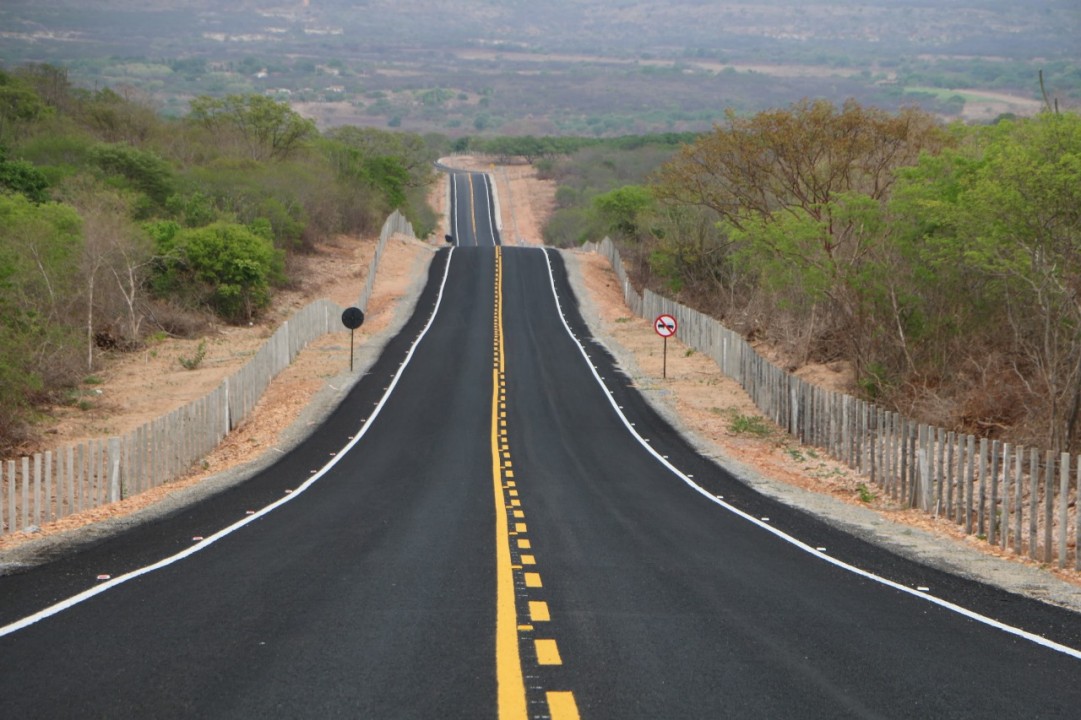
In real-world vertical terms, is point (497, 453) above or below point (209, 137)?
below

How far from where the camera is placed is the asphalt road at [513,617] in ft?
25.6

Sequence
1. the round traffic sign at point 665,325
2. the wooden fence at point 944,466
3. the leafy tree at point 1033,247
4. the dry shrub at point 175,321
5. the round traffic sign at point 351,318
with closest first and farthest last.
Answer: the wooden fence at point 944,466 → the leafy tree at point 1033,247 → the round traffic sign at point 665,325 → the round traffic sign at point 351,318 → the dry shrub at point 175,321

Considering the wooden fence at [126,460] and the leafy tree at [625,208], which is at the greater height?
the leafy tree at [625,208]

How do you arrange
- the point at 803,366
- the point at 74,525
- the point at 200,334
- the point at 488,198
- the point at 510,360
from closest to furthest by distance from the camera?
the point at 74,525
the point at 803,366
the point at 510,360
the point at 200,334
the point at 488,198

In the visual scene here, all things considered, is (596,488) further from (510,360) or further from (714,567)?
(510,360)

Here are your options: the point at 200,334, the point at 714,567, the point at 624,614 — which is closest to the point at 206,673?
the point at 624,614

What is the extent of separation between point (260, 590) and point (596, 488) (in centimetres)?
999

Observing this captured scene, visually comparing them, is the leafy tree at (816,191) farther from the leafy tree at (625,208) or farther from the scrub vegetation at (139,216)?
the leafy tree at (625,208)

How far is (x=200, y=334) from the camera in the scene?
4781 centimetres

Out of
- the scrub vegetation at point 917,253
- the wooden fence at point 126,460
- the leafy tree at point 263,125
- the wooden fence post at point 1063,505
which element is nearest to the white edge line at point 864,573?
the wooden fence post at point 1063,505

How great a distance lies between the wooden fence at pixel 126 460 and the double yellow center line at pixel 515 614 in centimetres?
636

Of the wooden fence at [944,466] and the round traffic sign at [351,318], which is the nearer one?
the wooden fence at [944,466]

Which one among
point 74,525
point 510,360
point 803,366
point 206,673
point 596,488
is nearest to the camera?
point 206,673

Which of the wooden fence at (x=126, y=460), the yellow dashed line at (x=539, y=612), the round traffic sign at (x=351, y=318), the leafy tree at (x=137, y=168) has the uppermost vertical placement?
the leafy tree at (x=137, y=168)
